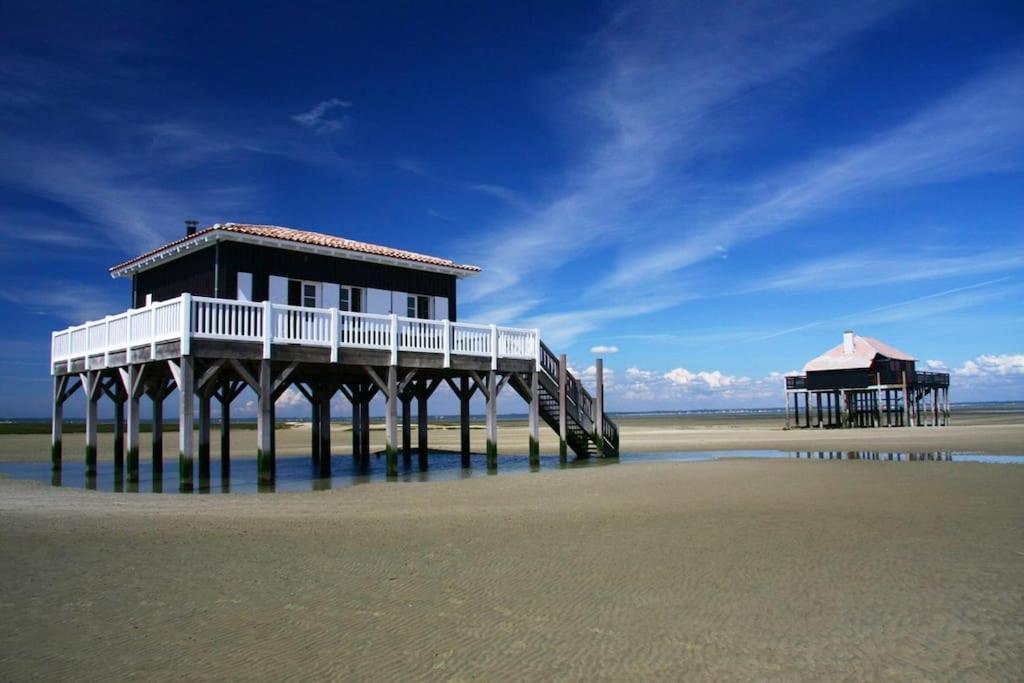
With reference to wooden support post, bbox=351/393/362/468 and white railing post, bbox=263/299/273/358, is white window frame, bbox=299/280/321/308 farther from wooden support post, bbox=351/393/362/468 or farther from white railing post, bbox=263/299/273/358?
wooden support post, bbox=351/393/362/468

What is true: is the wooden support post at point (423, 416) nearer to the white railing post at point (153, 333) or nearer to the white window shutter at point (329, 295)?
the white window shutter at point (329, 295)

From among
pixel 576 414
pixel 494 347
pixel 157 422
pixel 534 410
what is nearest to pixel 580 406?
pixel 576 414

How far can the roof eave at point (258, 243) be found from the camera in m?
19.5

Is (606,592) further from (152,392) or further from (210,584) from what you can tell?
(152,392)

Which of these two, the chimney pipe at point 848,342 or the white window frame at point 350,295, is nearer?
the white window frame at point 350,295

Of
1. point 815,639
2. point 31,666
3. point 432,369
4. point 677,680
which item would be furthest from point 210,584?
point 432,369

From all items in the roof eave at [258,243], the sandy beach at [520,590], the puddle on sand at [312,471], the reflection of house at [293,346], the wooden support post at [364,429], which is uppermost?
the roof eave at [258,243]

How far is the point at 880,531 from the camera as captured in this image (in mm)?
9977

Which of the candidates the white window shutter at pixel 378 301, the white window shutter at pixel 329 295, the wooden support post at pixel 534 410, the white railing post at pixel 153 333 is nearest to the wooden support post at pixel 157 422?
the white railing post at pixel 153 333

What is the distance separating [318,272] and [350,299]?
1.31m

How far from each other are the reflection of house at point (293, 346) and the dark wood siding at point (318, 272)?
0.12 feet

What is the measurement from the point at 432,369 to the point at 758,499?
35.1 feet

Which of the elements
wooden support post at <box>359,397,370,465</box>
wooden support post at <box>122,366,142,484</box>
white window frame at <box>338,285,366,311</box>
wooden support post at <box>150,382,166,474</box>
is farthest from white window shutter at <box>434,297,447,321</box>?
wooden support post at <box>122,366,142,484</box>

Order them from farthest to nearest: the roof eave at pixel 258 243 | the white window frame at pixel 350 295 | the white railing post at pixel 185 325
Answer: the white window frame at pixel 350 295
the roof eave at pixel 258 243
the white railing post at pixel 185 325
